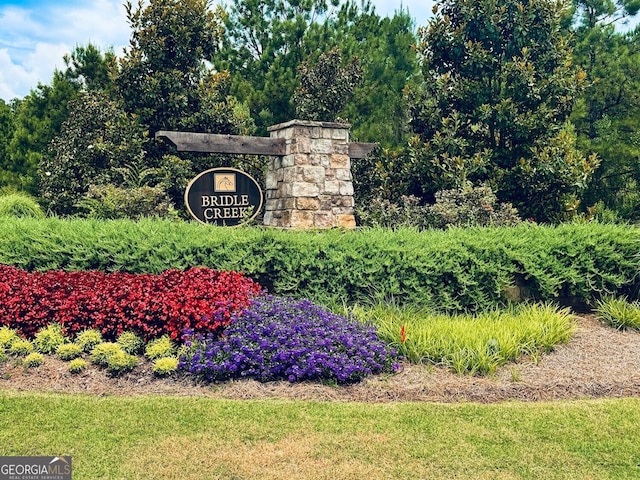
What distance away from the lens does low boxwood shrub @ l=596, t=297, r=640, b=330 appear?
22.3 ft

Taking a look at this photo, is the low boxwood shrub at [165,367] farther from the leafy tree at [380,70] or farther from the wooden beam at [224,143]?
the leafy tree at [380,70]

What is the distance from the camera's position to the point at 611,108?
14.5m

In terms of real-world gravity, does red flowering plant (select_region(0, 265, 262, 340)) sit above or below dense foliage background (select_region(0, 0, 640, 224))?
→ below

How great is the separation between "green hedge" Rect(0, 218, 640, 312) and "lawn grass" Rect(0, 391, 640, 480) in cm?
219

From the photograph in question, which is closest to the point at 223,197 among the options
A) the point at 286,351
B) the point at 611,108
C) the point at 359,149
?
the point at 359,149

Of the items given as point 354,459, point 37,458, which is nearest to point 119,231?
point 37,458

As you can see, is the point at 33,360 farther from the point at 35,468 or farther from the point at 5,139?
the point at 5,139

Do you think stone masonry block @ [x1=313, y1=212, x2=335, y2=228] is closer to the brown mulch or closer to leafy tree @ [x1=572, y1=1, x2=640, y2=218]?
the brown mulch

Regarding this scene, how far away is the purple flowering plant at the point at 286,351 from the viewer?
4.94 m

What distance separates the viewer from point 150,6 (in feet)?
39.8

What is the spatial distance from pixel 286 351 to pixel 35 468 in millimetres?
2040

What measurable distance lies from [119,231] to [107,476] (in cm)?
385

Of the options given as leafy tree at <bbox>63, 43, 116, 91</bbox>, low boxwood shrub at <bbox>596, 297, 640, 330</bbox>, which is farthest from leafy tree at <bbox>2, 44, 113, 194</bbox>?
low boxwood shrub at <bbox>596, 297, 640, 330</bbox>

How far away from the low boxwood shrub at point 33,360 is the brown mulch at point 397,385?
6cm
